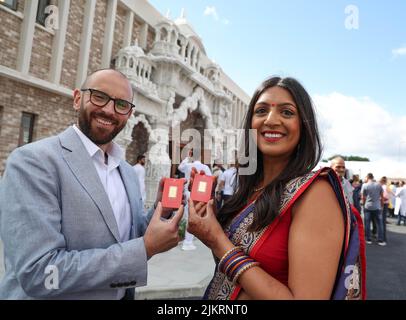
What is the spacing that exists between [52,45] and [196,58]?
18.9 feet

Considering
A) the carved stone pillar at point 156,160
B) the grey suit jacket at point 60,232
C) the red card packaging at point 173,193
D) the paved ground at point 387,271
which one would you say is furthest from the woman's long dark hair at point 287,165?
the carved stone pillar at point 156,160

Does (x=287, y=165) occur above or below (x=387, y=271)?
above

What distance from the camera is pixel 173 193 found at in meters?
1.38

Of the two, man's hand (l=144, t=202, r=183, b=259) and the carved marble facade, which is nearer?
man's hand (l=144, t=202, r=183, b=259)

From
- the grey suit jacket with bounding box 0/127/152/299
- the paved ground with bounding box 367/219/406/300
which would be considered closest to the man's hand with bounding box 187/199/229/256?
the grey suit jacket with bounding box 0/127/152/299

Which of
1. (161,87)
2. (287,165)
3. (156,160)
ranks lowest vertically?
(287,165)

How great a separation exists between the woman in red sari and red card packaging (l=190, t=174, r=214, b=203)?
0.03m

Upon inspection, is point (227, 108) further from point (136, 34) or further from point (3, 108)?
point (3, 108)

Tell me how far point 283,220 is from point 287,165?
0.33 meters

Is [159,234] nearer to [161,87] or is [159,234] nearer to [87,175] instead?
[87,175]

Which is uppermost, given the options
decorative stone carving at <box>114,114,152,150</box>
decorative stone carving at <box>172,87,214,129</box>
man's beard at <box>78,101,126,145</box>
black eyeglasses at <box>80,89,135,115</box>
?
decorative stone carving at <box>172,87,214,129</box>

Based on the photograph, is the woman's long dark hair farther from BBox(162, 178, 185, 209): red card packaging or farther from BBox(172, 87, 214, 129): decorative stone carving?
BBox(172, 87, 214, 129): decorative stone carving

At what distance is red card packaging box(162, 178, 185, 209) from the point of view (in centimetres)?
136

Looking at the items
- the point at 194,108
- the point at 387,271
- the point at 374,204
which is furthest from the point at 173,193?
the point at 194,108
